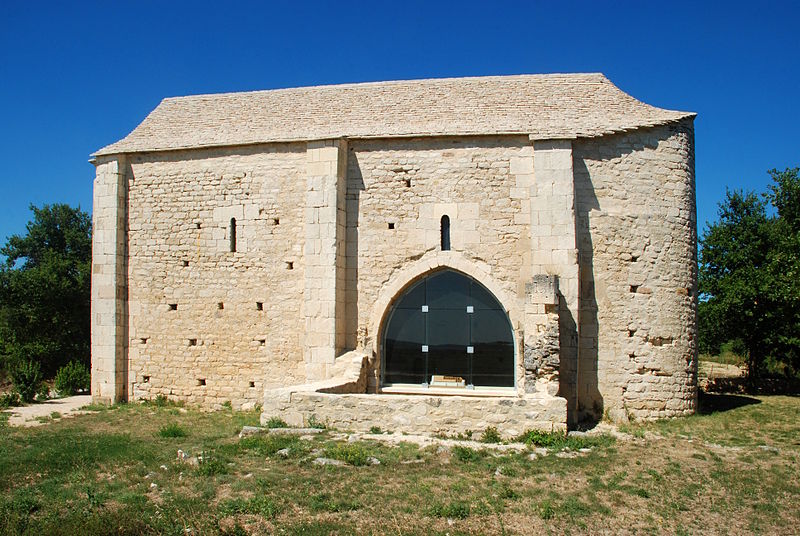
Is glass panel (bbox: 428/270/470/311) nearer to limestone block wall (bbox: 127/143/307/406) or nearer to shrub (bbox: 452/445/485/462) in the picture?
limestone block wall (bbox: 127/143/307/406)

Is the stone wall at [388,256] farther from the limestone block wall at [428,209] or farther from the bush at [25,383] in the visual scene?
the bush at [25,383]

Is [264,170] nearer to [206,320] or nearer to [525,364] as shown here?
[206,320]

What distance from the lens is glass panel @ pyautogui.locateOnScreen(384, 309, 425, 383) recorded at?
1382 centimetres

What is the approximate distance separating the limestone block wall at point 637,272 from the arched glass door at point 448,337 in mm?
1850

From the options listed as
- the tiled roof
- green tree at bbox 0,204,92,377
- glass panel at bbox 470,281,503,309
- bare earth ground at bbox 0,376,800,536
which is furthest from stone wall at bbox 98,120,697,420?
green tree at bbox 0,204,92,377

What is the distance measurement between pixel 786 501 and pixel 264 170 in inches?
460

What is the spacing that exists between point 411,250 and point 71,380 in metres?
10.8

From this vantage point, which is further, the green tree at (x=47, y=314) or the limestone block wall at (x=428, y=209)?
the green tree at (x=47, y=314)

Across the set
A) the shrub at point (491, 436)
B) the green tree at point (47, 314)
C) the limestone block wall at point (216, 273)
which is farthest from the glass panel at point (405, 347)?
the green tree at point (47, 314)

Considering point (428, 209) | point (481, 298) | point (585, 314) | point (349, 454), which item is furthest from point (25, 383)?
point (585, 314)

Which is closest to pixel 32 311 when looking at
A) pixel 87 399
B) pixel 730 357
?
pixel 87 399

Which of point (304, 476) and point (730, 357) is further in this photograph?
point (730, 357)

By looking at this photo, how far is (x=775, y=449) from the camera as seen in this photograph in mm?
9664

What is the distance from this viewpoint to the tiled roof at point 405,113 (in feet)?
44.1
